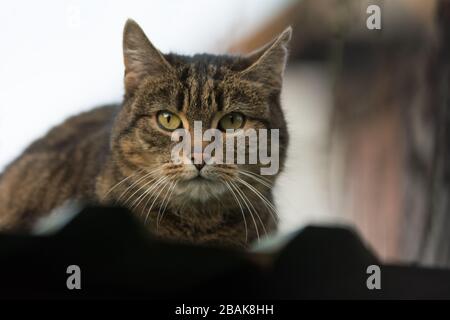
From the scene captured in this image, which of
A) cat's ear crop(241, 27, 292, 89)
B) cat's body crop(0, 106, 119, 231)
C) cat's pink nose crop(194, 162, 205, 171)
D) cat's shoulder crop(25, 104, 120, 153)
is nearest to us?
cat's pink nose crop(194, 162, 205, 171)

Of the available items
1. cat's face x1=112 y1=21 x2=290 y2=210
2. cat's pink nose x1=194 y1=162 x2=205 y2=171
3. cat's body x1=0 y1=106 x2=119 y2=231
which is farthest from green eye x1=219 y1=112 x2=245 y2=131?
cat's body x1=0 y1=106 x2=119 y2=231

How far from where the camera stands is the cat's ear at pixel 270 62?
119 cm

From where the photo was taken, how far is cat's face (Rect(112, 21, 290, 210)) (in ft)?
3.73

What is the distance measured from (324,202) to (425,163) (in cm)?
36

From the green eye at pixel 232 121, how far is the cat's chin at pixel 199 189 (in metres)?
0.11

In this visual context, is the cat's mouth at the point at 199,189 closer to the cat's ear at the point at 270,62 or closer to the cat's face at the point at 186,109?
the cat's face at the point at 186,109

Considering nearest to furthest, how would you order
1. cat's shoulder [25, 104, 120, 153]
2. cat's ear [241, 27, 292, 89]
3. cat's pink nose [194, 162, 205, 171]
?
cat's pink nose [194, 162, 205, 171], cat's ear [241, 27, 292, 89], cat's shoulder [25, 104, 120, 153]

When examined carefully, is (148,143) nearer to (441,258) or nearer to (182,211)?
(182,211)

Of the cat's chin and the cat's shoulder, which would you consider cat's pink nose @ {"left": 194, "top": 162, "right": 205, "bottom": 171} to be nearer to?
the cat's chin

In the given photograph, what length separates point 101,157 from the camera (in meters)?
1.33

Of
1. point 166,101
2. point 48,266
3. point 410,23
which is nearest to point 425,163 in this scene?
point 410,23

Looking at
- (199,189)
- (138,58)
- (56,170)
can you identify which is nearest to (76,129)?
(56,170)

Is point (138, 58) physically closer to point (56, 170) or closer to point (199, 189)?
point (199, 189)

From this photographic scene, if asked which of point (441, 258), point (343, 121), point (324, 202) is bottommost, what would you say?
point (441, 258)
